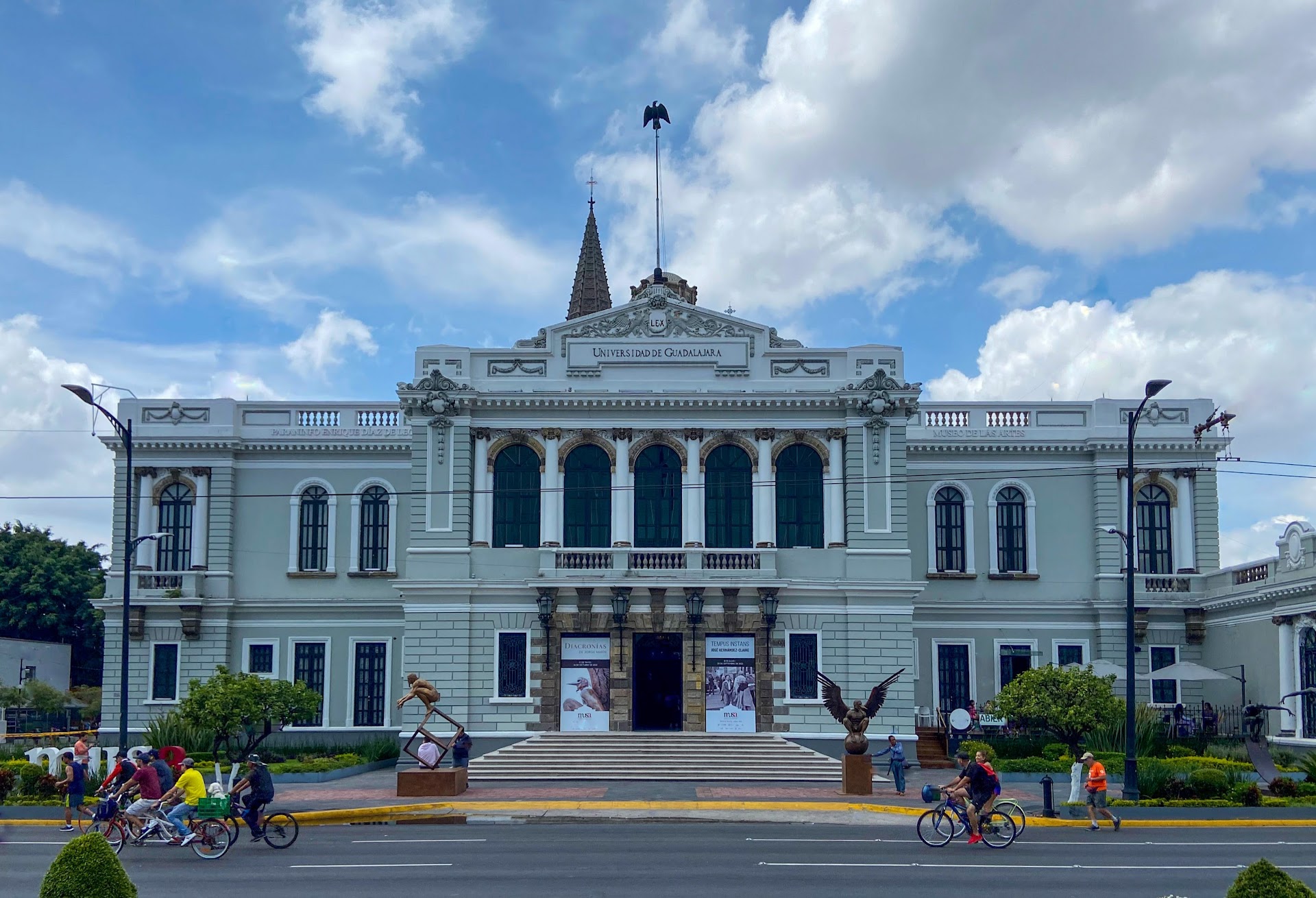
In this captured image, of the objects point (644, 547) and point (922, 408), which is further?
point (922, 408)

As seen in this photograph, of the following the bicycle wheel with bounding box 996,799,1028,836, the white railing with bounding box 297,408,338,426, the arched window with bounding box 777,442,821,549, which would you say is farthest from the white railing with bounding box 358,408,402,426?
the bicycle wheel with bounding box 996,799,1028,836

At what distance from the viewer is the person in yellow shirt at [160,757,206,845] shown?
2359cm

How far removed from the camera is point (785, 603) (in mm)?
39500

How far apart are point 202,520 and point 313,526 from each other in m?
3.57

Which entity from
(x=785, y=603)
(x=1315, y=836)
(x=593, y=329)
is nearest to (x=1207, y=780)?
(x=1315, y=836)

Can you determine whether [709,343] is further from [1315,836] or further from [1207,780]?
[1315,836]

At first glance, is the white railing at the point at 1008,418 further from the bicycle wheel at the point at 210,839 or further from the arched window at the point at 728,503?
the bicycle wheel at the point at 210,839

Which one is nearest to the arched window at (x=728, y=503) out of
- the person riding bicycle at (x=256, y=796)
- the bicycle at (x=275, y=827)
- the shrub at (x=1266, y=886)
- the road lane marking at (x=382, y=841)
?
the road lane marking at (x=382, y=841)

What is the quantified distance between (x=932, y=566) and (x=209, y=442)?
2418cm

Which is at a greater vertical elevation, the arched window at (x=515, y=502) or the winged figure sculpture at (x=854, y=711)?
the arched window at (x=515, y=502)

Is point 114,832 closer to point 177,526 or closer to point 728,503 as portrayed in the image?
point 728,503

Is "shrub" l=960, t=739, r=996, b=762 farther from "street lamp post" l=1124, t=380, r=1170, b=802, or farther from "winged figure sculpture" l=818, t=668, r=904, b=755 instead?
"street lamp post" l=1124, t=380, r=1170, b=802

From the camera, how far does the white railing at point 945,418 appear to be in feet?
150

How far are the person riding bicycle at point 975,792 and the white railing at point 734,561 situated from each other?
15.7 metres
